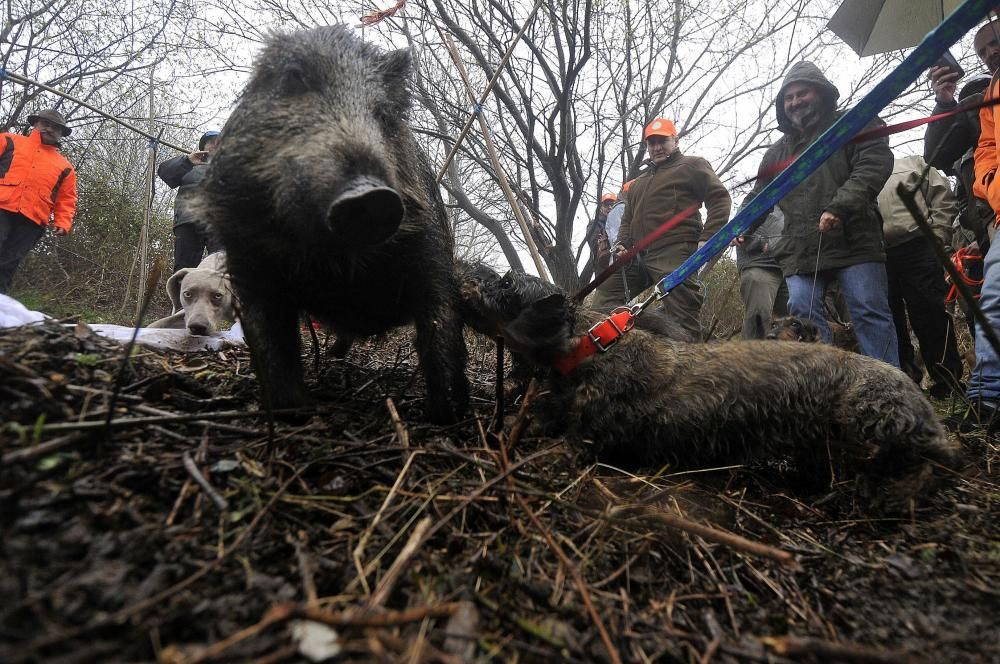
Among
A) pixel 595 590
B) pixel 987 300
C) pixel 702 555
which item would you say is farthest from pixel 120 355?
pixel 987 300

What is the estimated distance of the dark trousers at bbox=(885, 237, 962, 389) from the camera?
18.4ft

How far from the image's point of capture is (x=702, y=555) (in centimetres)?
184

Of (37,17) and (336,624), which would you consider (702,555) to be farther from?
(37,17)

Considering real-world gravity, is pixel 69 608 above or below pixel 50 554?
below

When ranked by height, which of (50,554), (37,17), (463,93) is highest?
(37,17)

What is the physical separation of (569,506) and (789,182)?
2.29 meters

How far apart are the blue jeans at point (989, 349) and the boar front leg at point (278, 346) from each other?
14.4 ft

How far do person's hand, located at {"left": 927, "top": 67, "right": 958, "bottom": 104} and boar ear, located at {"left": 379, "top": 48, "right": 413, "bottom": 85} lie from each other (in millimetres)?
5253

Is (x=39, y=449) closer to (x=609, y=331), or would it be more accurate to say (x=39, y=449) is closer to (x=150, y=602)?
(x=150, y=602)

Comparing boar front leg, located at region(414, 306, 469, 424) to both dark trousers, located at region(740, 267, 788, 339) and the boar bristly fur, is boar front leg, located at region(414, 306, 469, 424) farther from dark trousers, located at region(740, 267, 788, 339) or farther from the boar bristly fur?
dark trousers, located at region(740, 267, 788, 339)

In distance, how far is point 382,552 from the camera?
1.42 metres

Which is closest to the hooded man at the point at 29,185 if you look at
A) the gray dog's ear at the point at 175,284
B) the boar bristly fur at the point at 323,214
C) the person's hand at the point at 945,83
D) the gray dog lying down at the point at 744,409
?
the gray dog's ear at the point at 175,284

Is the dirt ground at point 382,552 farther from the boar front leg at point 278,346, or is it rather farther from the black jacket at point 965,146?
the black jacket at point 965,146

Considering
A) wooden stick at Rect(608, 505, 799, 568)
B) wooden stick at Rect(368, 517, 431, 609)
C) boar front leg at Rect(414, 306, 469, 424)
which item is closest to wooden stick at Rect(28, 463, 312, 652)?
wooden stick at Rect(368, 517, 431, 609)
